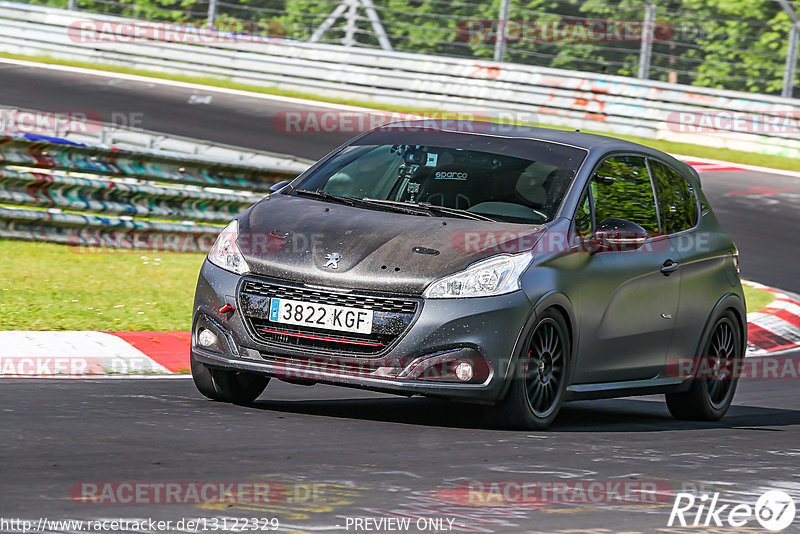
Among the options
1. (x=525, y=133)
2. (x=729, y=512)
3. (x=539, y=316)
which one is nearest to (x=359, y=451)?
(x=539, y=316)

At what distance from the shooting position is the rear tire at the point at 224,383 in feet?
24.6

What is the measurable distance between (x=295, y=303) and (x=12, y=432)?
4.77 ft

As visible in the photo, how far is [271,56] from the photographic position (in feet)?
87.8

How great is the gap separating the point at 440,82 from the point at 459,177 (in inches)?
695

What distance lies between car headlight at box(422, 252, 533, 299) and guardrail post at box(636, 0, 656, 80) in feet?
55.2

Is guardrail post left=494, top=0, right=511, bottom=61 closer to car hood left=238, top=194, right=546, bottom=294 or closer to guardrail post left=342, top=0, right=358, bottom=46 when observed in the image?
guardrail post left=342, top=0, right=358, bottom=46

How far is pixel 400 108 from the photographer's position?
2545cm

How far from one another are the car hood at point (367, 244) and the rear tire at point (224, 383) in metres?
0.69

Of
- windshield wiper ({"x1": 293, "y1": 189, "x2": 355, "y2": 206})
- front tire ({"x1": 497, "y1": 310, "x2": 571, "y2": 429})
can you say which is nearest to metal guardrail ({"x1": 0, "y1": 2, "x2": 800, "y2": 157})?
windshield wiper ({"x1": 293, "y1": 189, "x2": 355, "y2": 206})

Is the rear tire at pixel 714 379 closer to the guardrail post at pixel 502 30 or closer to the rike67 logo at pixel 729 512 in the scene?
the rike67 logo at pixel 729 512

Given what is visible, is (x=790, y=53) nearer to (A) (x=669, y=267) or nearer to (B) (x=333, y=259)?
(A) (x=669, y=267)

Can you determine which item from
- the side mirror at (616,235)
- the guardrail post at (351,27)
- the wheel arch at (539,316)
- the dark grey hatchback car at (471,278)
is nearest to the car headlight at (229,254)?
the dark grey hatchback car at (471,278)

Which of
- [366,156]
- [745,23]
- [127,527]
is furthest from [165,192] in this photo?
[745,23]

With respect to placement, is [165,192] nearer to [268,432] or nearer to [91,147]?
[91,147]
